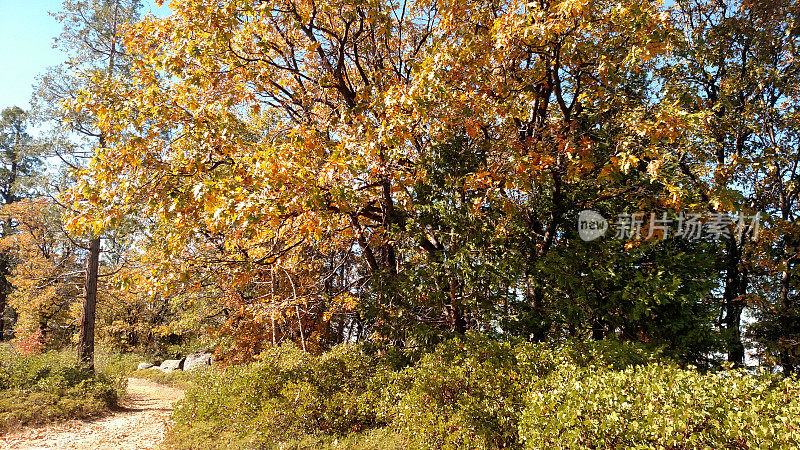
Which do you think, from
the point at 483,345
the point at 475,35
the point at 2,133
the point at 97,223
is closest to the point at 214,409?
the point at 97,223

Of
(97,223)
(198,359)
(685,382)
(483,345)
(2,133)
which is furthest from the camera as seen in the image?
(2,133)

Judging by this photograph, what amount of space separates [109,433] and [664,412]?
831 cm

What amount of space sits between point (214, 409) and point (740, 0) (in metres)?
11.1

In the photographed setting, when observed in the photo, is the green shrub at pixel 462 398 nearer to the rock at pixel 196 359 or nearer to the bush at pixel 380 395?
the bush at pixel 380 395

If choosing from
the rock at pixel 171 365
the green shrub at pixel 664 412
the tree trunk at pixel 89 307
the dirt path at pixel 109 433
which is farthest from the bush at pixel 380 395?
the rock at pixel 171 365

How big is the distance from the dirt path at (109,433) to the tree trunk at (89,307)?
163cm

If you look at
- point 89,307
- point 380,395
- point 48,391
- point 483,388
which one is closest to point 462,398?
point 483,388

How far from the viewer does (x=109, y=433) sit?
739 cm

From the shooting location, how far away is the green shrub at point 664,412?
2666 mm

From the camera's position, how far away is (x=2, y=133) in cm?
2173

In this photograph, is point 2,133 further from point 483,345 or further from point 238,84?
point 483,345

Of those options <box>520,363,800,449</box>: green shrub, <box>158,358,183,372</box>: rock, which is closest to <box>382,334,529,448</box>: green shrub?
<box>520,363,800,449</box>: green shrub

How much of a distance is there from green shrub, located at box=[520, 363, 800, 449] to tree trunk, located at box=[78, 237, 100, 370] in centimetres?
1062

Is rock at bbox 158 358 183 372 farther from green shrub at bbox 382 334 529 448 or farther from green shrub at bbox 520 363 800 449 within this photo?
green shrub at bbox 520 363 800 449
